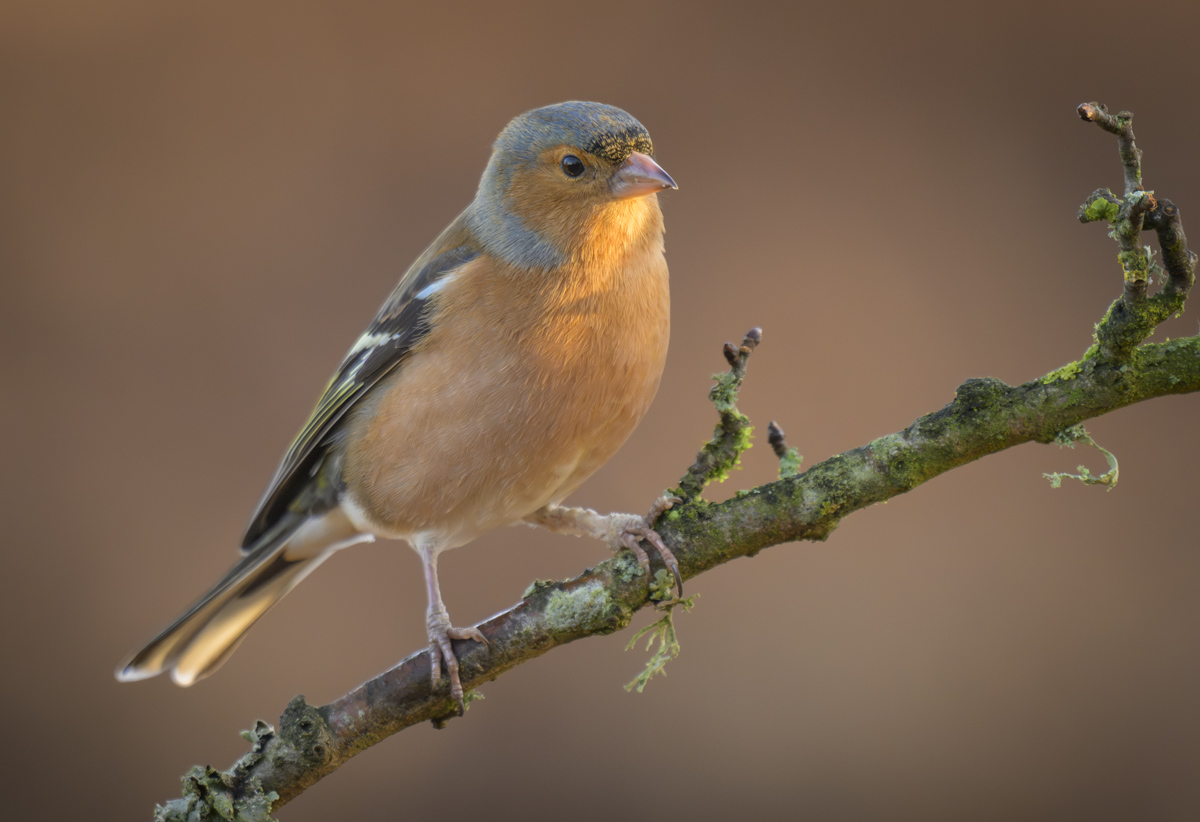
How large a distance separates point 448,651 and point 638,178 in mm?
995

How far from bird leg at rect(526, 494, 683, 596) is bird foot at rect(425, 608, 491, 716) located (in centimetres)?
32

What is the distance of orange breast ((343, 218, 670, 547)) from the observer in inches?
68.9

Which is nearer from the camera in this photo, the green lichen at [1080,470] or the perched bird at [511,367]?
the green lichen at [1080,470]

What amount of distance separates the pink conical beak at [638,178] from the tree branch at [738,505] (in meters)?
0.49

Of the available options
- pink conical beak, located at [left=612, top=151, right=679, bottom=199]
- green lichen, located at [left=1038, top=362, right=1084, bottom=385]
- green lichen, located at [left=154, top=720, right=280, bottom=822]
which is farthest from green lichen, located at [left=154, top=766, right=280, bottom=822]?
green lichen, located at [left=1038, top=362, right=1084, bottom=385]

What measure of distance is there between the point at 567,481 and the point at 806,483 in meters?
0.65

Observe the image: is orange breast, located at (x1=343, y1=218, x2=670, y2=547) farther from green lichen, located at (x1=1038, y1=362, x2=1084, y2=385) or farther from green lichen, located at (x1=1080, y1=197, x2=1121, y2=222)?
green lichen, located at (x1=1080, y1=197, x2=1121, y2=222)

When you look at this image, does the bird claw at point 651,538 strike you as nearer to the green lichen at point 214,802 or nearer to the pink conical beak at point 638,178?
the pink conical beak at point 638,178

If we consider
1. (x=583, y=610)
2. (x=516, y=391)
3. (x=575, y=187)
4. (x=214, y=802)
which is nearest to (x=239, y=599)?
(x=214, y=802)

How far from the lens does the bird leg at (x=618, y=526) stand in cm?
150

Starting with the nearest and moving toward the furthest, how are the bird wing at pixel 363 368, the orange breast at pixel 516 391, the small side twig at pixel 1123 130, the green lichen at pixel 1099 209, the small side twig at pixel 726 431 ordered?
the small side twig at pixel 1123 130, the green lichen at pixel 1099 209, the small side twig at pixel 726 431, the orange breast at pixel 516 391, the bird wing at pixel 363 368

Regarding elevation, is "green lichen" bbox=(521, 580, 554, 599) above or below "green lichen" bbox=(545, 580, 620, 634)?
above

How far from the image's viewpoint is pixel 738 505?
4.86 feet

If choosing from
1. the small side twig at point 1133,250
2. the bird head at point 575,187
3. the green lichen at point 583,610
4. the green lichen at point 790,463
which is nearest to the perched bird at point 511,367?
the bird head at point 575,187
